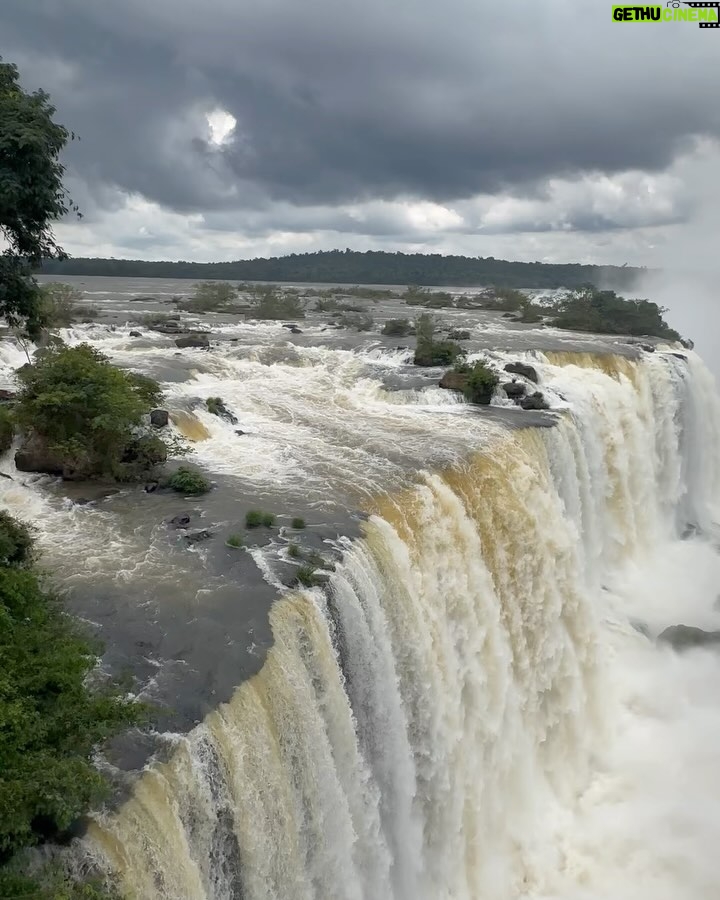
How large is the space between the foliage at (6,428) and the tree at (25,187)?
9.37 feet

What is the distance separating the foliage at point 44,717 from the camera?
16.4 ft

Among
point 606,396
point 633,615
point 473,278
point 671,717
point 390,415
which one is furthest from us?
point 473,278

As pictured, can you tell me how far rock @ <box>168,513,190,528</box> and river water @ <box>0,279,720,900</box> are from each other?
13cm

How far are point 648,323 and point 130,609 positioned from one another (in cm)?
3265

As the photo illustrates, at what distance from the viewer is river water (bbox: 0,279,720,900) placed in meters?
6.70

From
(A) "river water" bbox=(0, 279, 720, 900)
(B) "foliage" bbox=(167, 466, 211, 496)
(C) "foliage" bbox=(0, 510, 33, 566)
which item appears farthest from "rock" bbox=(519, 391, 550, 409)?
(C) "foliage" bbox=(0, 510, 33, 566)

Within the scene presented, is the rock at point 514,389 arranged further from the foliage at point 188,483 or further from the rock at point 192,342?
the rock at point 192,342

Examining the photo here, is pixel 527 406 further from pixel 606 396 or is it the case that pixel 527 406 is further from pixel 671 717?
pixel 671 717

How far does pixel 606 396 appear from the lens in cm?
2194

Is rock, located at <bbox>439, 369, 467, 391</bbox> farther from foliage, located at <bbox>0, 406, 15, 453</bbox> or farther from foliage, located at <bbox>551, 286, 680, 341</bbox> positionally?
foliage, located at <bbox>551, 286, 680, 341</bbox>

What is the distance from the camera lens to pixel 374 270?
128 metres

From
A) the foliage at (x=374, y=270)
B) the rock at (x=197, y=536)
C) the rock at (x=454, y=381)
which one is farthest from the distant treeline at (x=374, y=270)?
the rock at (x=197, y=536)

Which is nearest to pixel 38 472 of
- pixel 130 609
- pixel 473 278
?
pixel 130 609

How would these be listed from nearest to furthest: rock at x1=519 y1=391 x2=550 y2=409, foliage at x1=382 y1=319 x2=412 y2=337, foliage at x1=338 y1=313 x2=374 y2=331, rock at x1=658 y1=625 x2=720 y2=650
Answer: rock at x1=658 y1=625 x2=720 y2=650
rock at x1=519 y1=391 x2=550 y2=409
foliage at x1=382 y1=319 x2=412 y2=337
foliage at x1=338 y1=313 x2=374 y2=331
